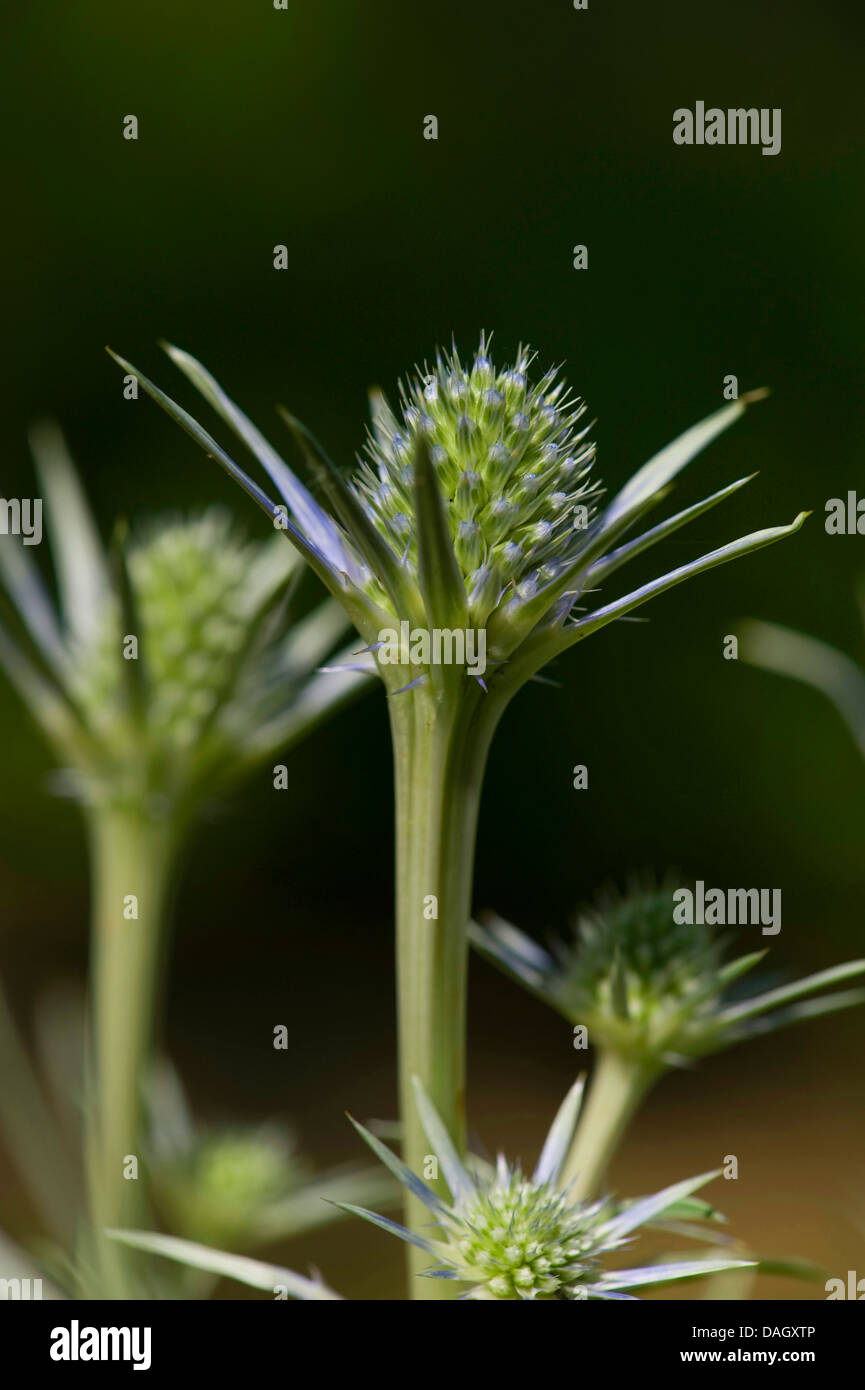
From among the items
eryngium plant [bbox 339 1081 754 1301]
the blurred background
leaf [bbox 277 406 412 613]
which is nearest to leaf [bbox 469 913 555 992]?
eryngium plant [bbox 339 1081 754 1301]

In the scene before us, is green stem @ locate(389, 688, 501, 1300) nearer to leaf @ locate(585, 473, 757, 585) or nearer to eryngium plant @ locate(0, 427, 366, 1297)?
leaf @ locate(585, 473, 757, 585)

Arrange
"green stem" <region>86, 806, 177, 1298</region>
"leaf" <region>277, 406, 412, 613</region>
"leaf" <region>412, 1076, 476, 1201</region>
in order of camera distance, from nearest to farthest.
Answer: "leaf" <region>277, 406, 412, 613</region>
"leaf" <region>412, 1076, 476, 1201</region>
"green stem" <region>86, 806, 177, 1298</region>

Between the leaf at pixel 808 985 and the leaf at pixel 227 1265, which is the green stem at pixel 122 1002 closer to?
the leaf at pixel 227 1265

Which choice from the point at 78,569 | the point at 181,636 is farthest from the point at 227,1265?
the point at 78,569

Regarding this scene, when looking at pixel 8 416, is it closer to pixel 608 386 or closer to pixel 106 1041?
pixel 608 386

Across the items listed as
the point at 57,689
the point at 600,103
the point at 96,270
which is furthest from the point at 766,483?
the point at 57,689

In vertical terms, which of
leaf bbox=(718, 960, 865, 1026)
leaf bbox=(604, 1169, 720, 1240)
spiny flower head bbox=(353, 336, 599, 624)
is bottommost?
leaf bbox=(604, 1169, 720, 1240)

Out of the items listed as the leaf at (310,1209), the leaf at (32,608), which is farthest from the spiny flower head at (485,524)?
the leaf at (310,1209)
